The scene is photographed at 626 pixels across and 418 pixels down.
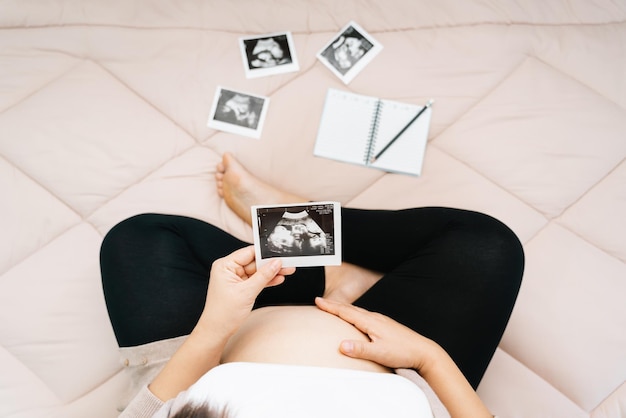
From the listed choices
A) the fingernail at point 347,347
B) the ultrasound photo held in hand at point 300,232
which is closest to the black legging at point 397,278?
the ultrasound photo held in hand at point 300,232

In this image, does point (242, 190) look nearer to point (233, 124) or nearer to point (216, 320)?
point (233, 124)

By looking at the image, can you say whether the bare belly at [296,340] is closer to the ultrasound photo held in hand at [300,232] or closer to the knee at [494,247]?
the ultrasound photo held in hand at [300,232]

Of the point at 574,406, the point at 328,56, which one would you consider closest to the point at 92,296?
the point at 328,56

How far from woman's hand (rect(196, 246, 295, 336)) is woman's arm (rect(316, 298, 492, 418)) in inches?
7.2

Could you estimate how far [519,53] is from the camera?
1438 mm

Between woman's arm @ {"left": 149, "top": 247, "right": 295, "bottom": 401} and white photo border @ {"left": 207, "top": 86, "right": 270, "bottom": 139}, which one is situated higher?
white photo border @ {"left": 207, "top": 86, "right": 270, "bottom": 139}

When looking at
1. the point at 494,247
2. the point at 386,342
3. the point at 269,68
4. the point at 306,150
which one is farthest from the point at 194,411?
the point at 269,68

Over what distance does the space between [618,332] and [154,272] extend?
1.17 m

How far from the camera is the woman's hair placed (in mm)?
562

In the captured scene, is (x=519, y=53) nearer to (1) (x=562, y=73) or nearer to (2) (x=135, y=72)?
(1) (x=562, y=73)

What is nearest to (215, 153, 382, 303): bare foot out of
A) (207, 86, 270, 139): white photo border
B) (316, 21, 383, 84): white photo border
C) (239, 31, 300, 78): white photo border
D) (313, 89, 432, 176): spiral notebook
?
(207, 86, 270, 139): white photo border

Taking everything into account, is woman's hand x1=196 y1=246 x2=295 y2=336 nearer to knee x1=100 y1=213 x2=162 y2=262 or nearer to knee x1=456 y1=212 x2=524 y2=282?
knee x1=100 y1=213 x2=162 y2=262

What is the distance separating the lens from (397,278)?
3.38ft

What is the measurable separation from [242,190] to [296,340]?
0.59 metres
